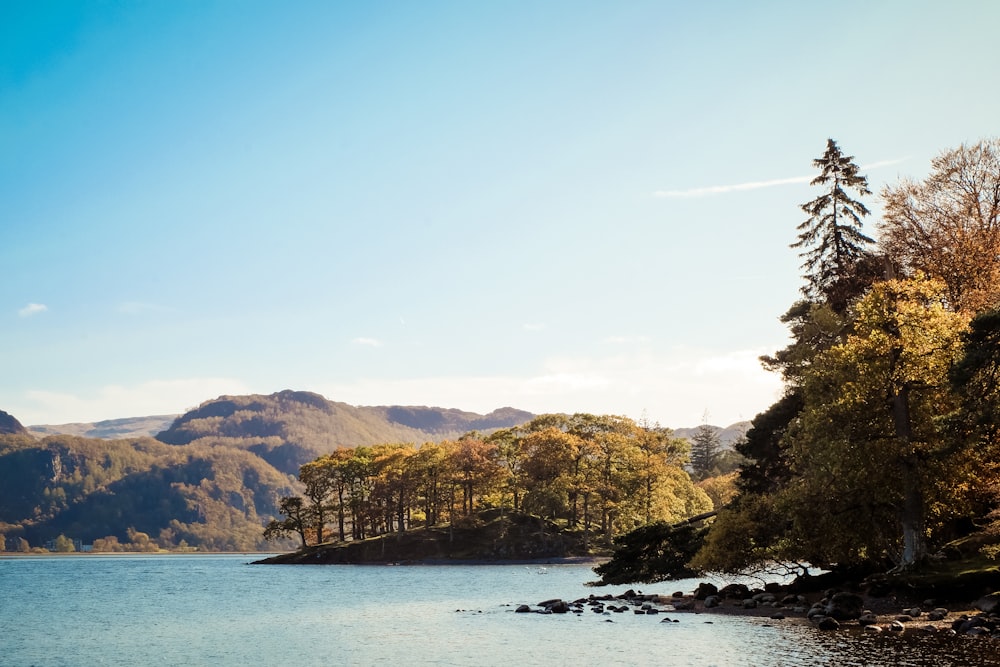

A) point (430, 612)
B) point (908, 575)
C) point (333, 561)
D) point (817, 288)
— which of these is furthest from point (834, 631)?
point (333, 561)

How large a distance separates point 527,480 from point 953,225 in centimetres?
8807

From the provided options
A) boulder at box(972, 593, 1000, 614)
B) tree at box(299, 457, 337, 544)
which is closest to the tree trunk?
boulder at box(972, 593, 1000, 614)

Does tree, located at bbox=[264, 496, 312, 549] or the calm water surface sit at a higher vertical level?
the calm water surface

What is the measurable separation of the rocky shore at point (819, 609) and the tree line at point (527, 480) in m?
67.1

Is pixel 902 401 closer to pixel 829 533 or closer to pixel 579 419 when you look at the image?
pixel 829 533

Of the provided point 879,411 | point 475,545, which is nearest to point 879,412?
point 879,411

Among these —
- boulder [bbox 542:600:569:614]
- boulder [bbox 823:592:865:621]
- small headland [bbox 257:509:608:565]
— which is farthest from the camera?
small headland [bbox 257:509:608:565]

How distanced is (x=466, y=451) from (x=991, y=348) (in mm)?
115145

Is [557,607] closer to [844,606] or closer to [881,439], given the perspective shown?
[844,606]

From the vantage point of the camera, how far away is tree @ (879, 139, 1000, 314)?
176 ft

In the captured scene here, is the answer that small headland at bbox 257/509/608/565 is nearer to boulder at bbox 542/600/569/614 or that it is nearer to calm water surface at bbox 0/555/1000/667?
calm water surface at bbox 0/555/1000/667

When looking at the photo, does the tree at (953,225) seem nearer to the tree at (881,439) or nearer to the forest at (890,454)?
the forest at (890,454)

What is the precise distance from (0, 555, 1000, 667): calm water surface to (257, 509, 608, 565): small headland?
5253cm

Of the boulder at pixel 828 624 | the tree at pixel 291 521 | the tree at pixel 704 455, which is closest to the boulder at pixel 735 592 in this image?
the boulder at pixel 828 624
